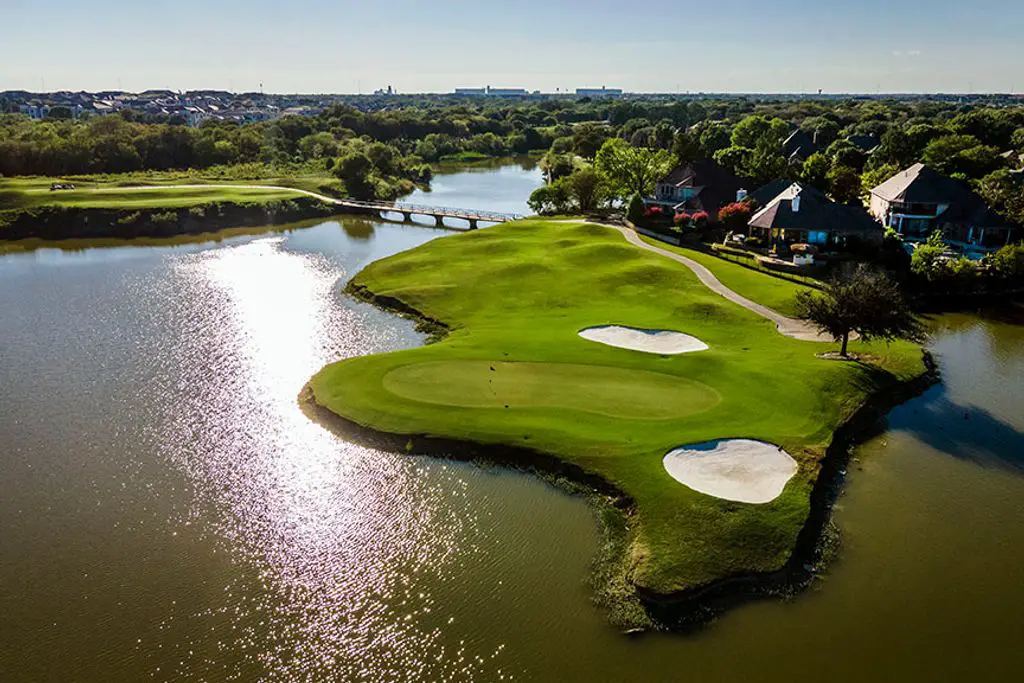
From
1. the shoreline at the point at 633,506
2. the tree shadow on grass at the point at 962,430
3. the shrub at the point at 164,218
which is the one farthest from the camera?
the shrub at the point at 164,218

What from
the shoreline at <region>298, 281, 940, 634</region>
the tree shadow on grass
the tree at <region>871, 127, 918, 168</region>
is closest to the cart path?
the shoreline at <region>298, 281, 940, 634</region>

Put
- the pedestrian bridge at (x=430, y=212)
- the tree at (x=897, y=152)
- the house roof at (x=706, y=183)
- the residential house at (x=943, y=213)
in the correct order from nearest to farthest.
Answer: the residential house at (x=943, y=213)
the house roof at (x=706, y=183)
the pedestrian bridge at (x=430, y=212)
the tree at (x=897, y=152)

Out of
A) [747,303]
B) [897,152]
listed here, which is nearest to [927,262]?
[747,303]

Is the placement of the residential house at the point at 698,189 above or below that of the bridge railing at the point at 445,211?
above

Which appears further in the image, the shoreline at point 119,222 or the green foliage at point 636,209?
the shoreline at point 119,222

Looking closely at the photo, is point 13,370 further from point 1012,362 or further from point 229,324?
point 1012,362

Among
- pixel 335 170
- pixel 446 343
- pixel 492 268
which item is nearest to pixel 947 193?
pixel 492 268

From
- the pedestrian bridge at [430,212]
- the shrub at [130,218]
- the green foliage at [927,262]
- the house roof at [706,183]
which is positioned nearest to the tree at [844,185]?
the house roof at [706,183]

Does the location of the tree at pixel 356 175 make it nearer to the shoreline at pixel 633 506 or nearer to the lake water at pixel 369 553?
the lake water at pixel 369 553
